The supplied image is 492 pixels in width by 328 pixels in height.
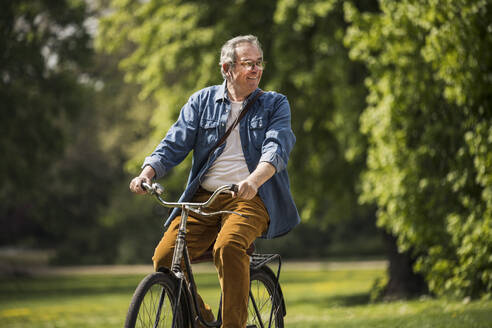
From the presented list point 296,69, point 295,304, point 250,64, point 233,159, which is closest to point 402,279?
point 295,304

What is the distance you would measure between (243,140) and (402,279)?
32.4 ft

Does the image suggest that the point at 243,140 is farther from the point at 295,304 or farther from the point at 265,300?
the point at 295,304

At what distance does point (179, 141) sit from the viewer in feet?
13.9

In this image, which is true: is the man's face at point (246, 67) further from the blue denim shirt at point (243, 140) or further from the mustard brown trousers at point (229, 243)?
the mustard brown trousers at point (229, 243)

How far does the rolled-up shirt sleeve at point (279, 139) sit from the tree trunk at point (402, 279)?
9525mm

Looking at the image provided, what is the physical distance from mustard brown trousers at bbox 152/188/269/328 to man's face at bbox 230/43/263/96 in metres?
0.63

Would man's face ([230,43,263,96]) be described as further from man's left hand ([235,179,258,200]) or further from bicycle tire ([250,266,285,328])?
bicycle tire ([250,266,285,328])

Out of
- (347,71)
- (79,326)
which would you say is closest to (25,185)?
(79,326)

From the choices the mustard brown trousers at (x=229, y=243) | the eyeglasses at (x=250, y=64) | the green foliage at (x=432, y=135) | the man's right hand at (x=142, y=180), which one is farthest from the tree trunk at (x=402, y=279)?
the man's right hand at (x=142, y=180)

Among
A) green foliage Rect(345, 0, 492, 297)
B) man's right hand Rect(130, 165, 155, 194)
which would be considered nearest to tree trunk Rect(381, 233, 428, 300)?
green foliage Rect(345, 0, 492, 297)

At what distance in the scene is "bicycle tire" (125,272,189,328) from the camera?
346 cm

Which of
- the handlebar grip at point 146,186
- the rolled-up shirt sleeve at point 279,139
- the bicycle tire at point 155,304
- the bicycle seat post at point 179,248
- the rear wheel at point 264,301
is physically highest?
the rolled-up shirt sleeve at point 279,139

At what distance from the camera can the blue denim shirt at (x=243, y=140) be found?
409cm

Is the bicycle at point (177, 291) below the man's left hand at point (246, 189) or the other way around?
below
